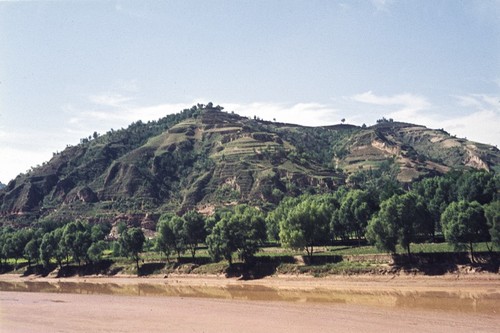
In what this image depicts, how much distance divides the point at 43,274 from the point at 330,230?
8053 centimetres

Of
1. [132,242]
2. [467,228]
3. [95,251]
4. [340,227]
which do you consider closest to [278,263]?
[340,227]

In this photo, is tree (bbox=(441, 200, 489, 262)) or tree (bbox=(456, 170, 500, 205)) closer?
tree (bbox=(441, 200, 489, 262))

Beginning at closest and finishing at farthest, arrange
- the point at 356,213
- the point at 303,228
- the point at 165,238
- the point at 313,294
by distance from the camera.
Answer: the point at 313,294
the point at 303,228
the point at 356,213
the point at 165,238

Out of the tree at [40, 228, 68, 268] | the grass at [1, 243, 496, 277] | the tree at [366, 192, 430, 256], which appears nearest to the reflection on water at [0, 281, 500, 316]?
the grass at [1, 243, 496, 277]

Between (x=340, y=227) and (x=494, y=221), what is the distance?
39.2 metres

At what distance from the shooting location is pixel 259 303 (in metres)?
60.7

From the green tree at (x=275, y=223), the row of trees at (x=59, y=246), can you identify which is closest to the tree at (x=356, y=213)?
the green tree at (x=275, y=223)

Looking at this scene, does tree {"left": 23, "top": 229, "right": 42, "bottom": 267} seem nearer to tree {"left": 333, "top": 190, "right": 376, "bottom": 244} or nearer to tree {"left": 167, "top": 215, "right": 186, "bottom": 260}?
tree {"left": 167, "top": 215, "right": 186, "bottom": 260}

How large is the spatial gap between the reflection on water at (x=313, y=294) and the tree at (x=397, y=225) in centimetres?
1288

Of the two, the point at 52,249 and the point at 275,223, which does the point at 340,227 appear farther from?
the point at 52,249

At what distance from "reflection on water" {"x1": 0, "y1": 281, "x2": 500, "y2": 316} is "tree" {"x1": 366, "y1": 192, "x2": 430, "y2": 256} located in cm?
1288

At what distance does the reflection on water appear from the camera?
2046 inches

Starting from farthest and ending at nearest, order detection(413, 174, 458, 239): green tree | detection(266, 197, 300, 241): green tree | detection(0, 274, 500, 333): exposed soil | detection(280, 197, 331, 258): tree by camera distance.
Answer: detection(266, 197, 300, 241): green tree < detection(413, 174, 458, 239): green tree < detection(280, 197, 331, 258): tree < detection(0, 274, 500, 333): exposed soil

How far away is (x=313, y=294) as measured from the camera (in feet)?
219
